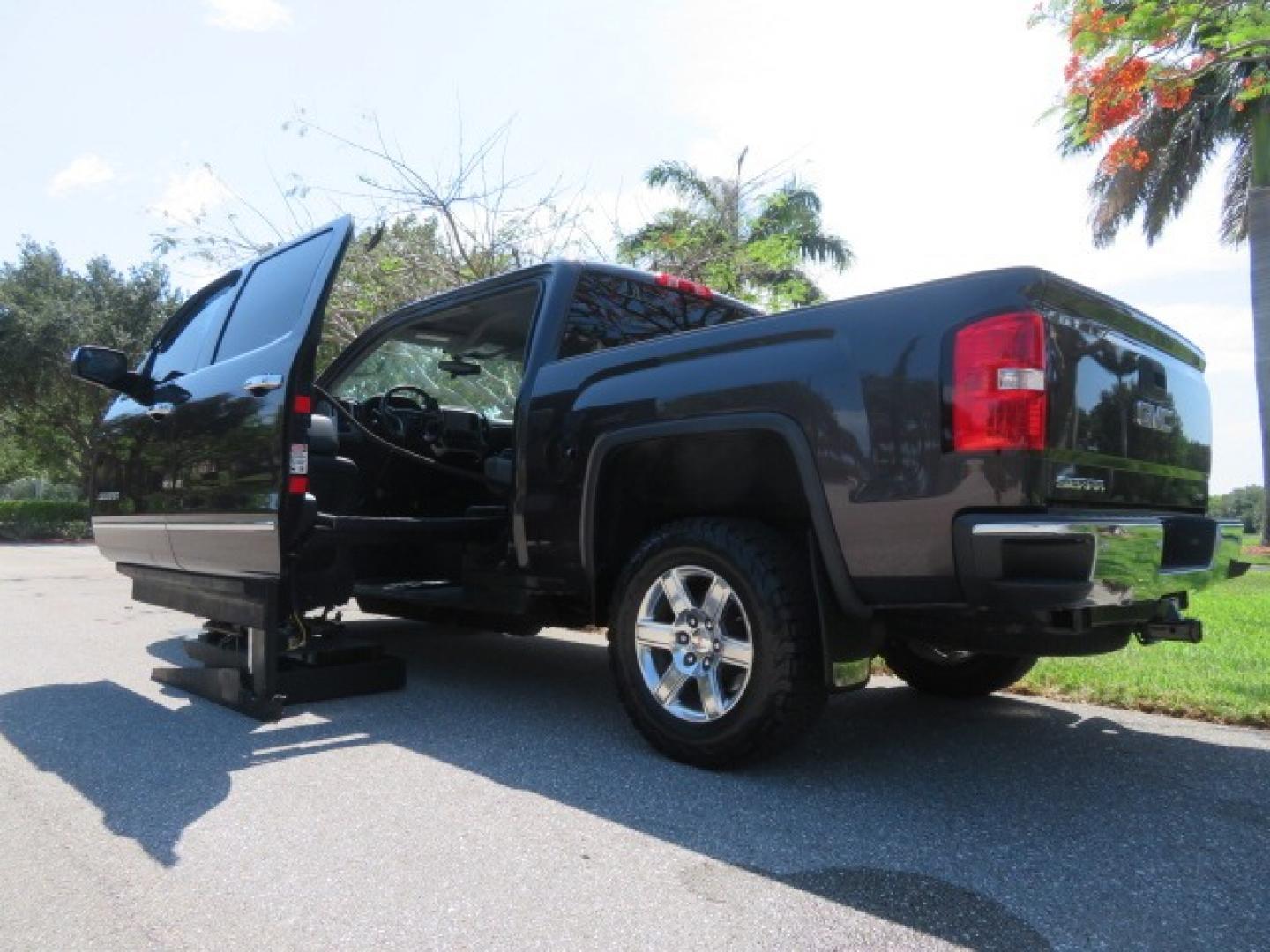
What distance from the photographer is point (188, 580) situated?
4.71 meters

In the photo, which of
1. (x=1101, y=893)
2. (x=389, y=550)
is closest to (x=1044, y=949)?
(x=1101, y=893)

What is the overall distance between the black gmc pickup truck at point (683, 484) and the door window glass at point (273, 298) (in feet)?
0.08

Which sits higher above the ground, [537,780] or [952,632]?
[952,632]

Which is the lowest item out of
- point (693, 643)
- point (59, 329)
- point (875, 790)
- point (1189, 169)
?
point (875, 790)

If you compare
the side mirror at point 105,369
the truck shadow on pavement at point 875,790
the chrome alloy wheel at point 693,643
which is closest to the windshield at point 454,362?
the side mirror at point 105,369

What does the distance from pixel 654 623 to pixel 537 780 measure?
0.71m

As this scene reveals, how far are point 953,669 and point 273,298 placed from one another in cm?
380

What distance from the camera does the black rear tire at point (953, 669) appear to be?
14.5 feet

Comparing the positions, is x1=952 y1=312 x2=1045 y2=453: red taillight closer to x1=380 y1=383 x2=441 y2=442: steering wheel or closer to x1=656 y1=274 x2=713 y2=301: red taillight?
x1=656 y1=274 x2=713 y2=301: red taillight

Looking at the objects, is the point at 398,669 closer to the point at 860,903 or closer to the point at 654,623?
the point at 654,623

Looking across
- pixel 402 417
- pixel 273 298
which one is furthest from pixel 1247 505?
pixel 273 298

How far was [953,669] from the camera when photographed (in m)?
4.55

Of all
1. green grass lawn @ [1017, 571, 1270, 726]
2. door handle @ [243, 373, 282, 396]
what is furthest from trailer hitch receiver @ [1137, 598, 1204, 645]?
door handle @ [243, 373, 282, 396]

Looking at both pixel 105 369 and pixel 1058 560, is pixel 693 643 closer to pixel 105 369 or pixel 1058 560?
pixel 1058 560
